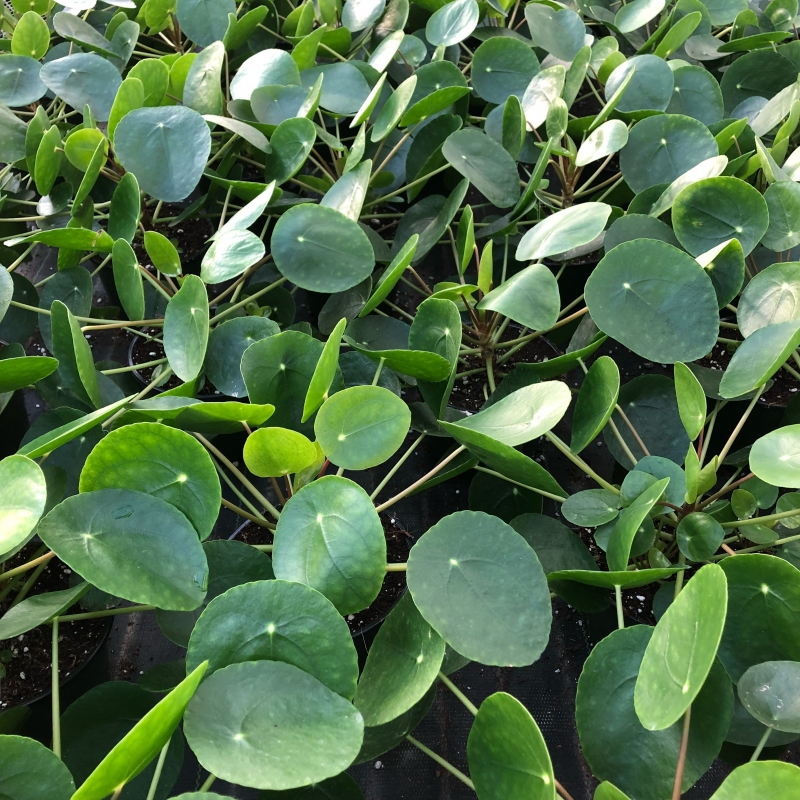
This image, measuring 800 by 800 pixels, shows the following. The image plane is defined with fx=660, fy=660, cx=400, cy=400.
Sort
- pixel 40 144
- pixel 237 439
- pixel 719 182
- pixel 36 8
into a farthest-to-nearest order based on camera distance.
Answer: pixel 36 8
pixel 237 439
pixel 40 144
pixel 719 182

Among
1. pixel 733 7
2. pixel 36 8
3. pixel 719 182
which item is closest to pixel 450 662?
pixel 719 182

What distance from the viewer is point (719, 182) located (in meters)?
0.90

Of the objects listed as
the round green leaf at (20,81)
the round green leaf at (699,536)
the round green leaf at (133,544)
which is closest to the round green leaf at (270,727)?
the round green leaf at (133,544)

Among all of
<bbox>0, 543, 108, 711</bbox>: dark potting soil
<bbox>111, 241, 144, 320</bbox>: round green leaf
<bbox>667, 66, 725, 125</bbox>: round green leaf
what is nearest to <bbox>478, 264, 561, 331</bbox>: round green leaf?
<bbox>111, 241, 144, 320</bbox>: round green leaf

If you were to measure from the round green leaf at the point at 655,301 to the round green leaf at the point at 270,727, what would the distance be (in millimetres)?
549

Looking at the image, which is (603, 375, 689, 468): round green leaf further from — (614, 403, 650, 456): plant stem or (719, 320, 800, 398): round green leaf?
(719, 320, 800, 398): round green leaf

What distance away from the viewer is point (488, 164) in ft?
3.73

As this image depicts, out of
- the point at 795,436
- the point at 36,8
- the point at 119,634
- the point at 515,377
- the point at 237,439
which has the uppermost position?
the point at 36,8

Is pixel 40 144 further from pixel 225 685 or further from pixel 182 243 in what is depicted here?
pixel 225 685

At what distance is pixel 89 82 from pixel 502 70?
81cm

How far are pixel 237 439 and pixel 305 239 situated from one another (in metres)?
0.49

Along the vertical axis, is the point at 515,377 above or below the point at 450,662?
above

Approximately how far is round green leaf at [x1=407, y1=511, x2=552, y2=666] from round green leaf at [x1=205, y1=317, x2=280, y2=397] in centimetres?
42

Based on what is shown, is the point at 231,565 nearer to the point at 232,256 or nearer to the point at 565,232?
the point at 232,256
